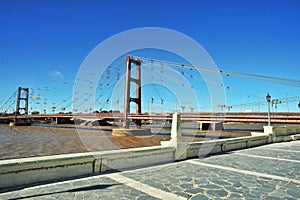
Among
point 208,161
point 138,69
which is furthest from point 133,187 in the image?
point 138,69

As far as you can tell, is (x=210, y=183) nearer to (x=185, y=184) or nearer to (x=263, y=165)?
(x=185, y=184)

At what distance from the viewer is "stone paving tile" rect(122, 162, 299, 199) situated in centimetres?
331

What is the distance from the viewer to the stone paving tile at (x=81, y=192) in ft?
10.3

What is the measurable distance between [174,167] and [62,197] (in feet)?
8.42

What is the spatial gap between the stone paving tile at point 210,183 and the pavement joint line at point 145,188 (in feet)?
0.37

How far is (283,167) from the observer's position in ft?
16.5

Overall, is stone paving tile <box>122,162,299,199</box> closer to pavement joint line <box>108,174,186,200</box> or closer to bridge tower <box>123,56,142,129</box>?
pavement joint line <box>108,174,186,200</box>

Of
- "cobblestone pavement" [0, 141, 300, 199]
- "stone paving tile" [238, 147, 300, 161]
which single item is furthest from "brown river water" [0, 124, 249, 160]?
"cobblestone pavement" [0, 141, 300, 199]

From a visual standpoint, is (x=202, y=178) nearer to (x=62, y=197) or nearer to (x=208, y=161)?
(x=208, y=161)

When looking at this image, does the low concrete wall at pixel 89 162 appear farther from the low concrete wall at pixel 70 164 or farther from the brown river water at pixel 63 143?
the brown river water at pixel 63 143

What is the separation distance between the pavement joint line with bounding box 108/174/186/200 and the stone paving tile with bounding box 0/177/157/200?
11 cm

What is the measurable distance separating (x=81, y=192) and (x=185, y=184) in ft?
5.47

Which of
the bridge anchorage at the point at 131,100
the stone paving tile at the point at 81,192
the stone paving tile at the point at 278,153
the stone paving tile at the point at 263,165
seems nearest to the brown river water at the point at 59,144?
the bridge anchorage at the point at 131,100

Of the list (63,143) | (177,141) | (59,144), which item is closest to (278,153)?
(177,141)
